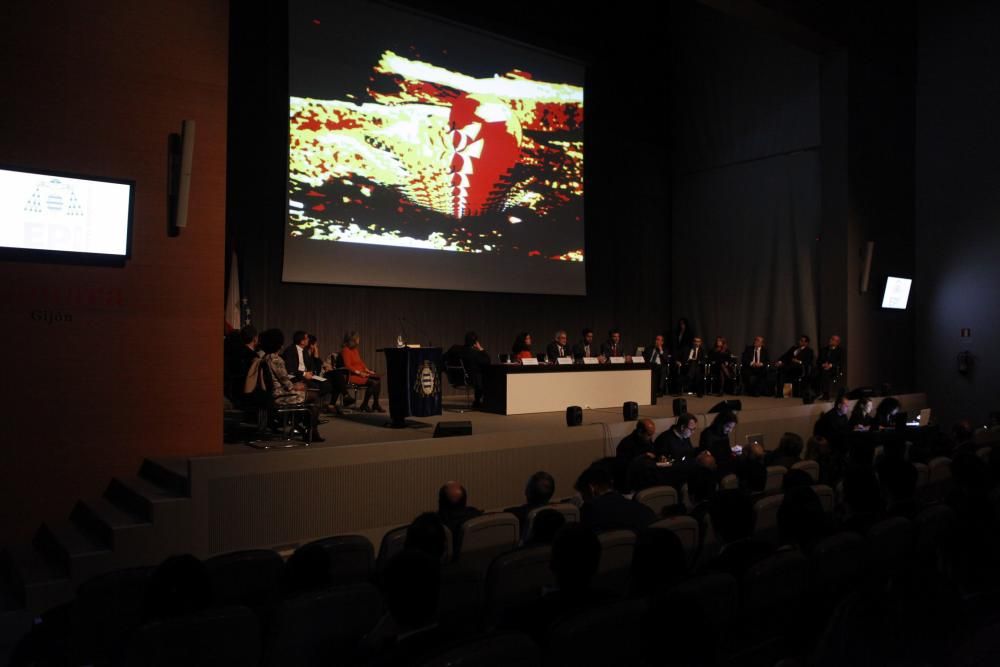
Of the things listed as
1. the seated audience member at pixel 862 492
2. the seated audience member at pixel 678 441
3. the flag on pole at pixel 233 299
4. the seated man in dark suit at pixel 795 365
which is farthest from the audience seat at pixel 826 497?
the seated man in dark suit at pixel 795 365

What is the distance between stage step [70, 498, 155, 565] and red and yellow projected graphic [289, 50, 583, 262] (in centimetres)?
471

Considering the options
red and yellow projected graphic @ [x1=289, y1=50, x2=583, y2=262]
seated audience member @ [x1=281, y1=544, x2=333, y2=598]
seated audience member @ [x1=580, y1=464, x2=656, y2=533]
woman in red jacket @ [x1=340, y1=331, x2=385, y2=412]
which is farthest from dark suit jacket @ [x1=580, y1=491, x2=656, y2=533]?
red and yellow projected graphic @ [x1=289, y1=50, x2=583, y2=262]

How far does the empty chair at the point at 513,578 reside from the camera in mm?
2422

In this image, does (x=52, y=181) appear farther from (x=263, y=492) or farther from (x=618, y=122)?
(x=618, y=122)

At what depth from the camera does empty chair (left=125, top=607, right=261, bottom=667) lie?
1754 millimetres

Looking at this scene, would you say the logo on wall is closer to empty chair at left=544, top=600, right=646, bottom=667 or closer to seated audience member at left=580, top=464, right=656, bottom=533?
seated audience member at left=580, top=464, right=656, bottom=533

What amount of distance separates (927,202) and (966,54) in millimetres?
2223

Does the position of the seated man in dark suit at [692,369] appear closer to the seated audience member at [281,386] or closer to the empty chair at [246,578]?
the seated audience member at [281,386]

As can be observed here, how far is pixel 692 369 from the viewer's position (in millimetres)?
10914

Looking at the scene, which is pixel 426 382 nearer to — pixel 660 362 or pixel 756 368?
pixel 660 362

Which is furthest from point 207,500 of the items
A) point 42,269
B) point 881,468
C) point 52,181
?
point 881,468

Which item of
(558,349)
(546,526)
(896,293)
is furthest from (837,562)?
(896,293)

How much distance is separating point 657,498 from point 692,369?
7.23 m

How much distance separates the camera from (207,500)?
465 centimetres
